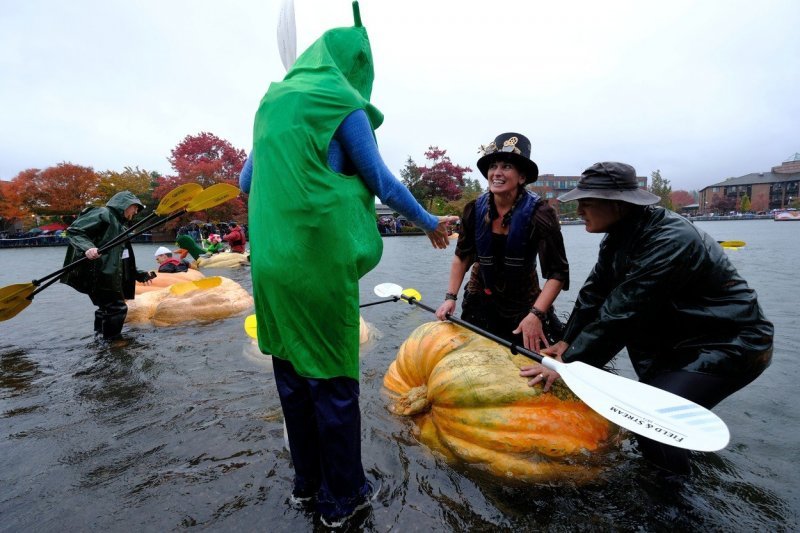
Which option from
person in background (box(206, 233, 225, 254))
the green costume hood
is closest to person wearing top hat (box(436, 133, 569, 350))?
the green costume hood

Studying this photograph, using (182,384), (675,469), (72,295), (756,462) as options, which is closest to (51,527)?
(182,384)

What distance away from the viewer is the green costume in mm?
1692

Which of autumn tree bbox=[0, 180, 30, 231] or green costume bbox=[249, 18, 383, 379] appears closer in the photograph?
green costume bbox=[249, 18, 383, 379]

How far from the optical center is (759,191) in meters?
94.2

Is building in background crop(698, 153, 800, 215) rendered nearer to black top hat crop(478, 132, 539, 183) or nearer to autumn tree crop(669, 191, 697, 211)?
autumn tree crop(669, 191, 697, 211)

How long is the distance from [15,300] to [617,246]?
6.76 meters

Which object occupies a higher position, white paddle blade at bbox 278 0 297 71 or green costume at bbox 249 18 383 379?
white paddle blade at bbox 278 0 297 71

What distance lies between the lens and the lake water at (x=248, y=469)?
2.12 m

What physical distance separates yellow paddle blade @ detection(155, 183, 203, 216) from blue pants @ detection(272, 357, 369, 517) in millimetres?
4331

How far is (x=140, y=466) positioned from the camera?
2.64m

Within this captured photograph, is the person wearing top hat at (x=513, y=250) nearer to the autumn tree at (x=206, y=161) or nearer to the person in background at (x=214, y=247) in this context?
the person in background at (x=214, y=247)

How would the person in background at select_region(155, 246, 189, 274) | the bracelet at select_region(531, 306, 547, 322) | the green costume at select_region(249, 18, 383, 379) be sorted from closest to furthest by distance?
the green costume at select_region(249, 18, 383, 379) < the bracelet at select_region(531, 306, 547, 322) < the person in background at select_region(155, 246, 189, 274)

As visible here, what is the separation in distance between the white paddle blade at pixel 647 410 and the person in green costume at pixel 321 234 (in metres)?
1.20

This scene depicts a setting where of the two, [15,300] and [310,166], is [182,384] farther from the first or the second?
[310,166]
